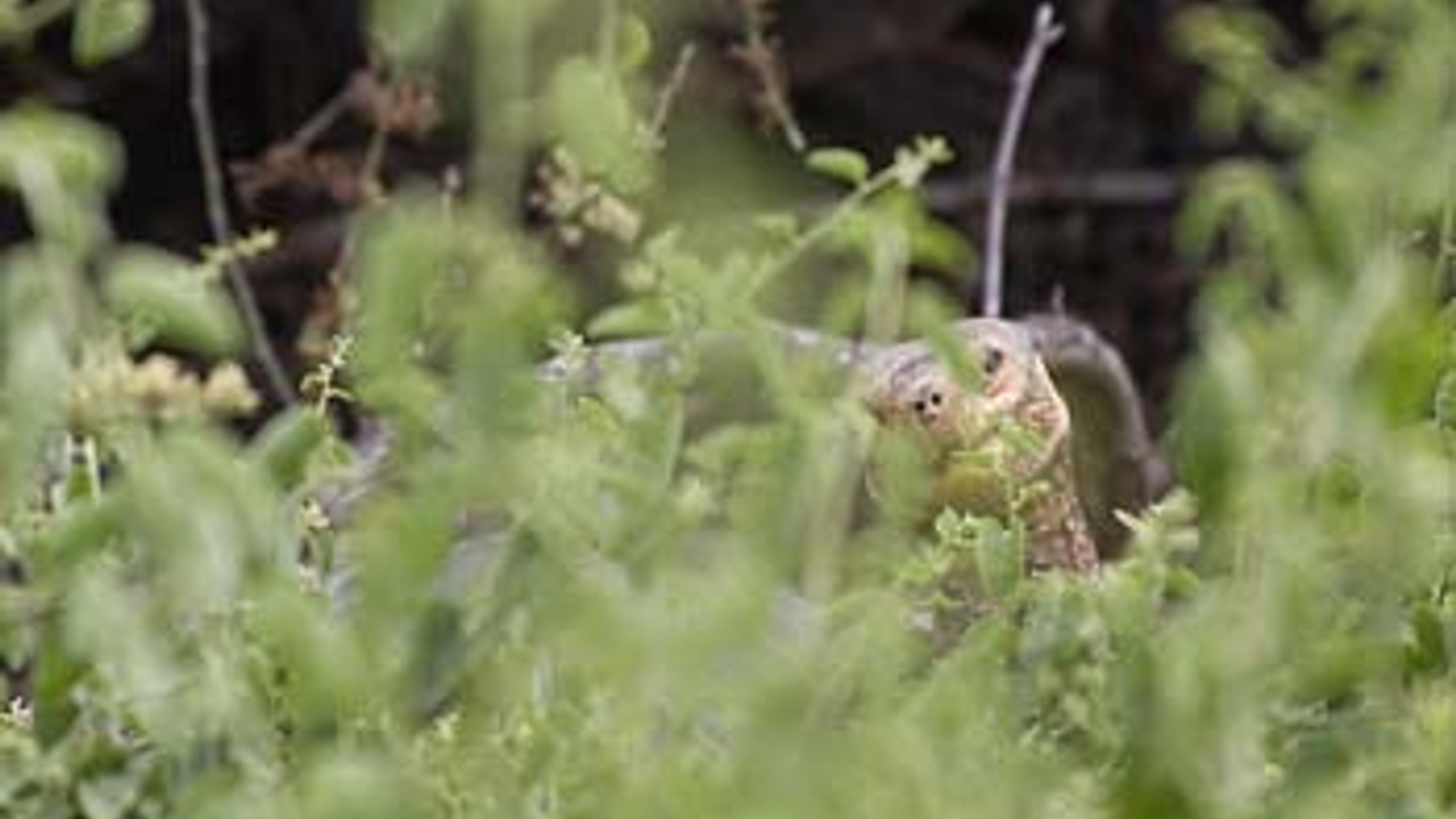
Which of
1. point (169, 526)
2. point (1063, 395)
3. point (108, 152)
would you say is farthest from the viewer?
point (1063, 395)

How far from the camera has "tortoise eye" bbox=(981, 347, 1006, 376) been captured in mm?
2830

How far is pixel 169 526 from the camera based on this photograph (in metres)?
1.44

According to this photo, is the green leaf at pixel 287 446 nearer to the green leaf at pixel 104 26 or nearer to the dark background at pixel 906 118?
the green leaf at pixel 104 26

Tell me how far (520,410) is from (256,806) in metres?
0.19

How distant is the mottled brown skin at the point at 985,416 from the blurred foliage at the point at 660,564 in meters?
0.75

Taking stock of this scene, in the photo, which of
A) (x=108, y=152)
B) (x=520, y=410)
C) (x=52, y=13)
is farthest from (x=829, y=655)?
(x=52, y=13)

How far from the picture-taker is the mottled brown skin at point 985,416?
277 cm

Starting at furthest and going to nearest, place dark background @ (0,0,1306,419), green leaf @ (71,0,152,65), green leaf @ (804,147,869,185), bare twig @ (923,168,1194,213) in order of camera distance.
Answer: bare twig @ (923,168,1194,213) < dark background @ (0,0,1306,419) < green leaf @ (804,147,869,185) < green leaf @ (71,0,152,65)

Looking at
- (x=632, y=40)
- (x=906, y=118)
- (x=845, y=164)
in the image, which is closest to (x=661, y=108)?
(x=632, y=40)

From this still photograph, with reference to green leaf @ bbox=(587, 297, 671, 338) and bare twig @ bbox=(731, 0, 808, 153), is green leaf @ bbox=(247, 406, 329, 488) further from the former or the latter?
bare twig @ bbox=(731, 0, 808, 153)

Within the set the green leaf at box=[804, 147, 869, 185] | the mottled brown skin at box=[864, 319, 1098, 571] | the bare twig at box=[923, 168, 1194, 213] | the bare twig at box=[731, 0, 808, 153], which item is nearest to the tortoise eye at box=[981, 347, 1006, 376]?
the mottled brown skin at box=[864, 319, 1098, 571]

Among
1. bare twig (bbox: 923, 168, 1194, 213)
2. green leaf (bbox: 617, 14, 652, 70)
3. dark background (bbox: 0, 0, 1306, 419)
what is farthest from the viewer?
bare twig (bbox: 923, 168, 1194, 213)

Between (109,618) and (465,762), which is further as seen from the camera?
(465,762)

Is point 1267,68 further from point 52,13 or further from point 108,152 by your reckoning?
point 108,152
